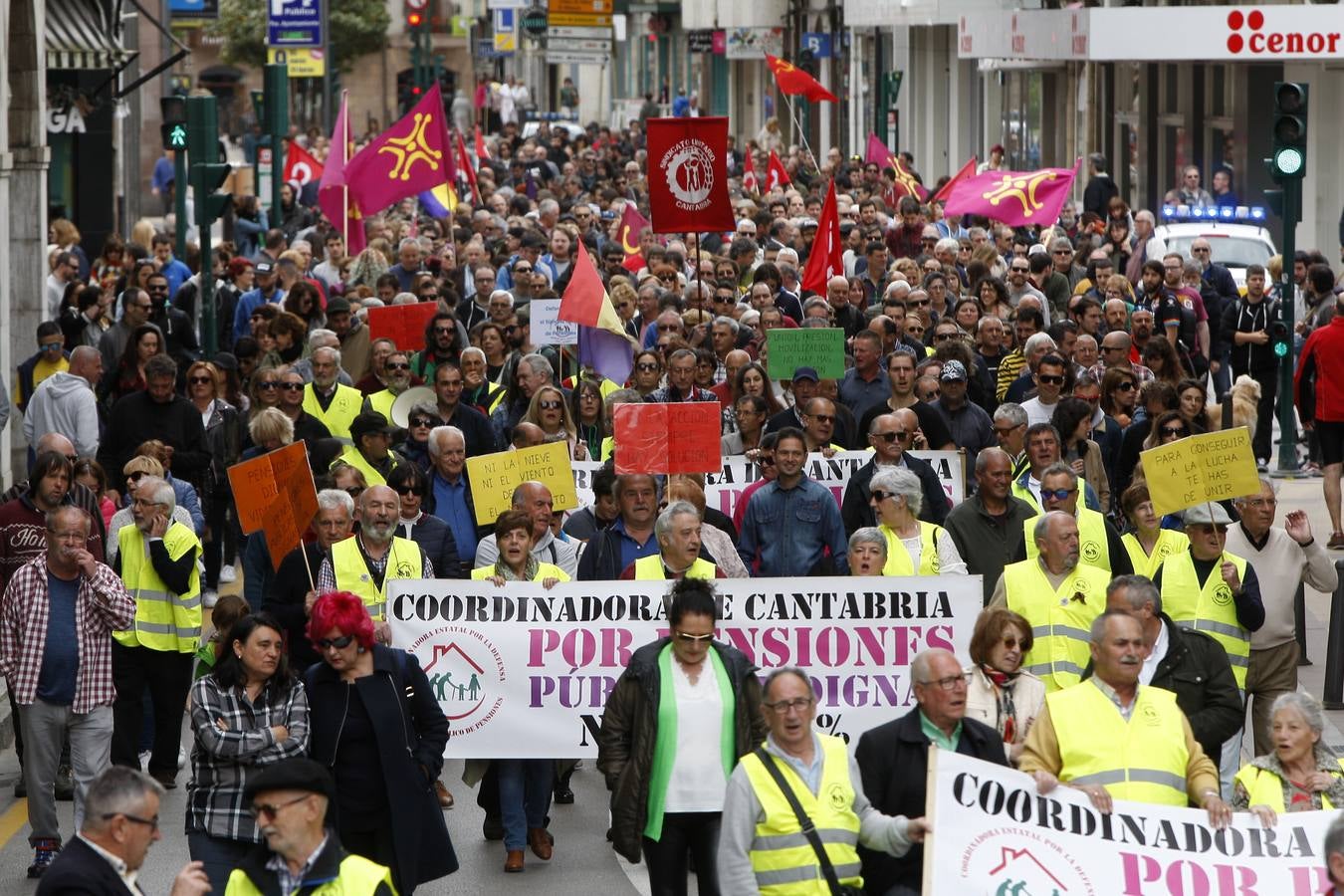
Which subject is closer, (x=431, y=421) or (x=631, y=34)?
(x=431, y=421)

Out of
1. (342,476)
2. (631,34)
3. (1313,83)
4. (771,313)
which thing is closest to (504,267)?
(771,313)

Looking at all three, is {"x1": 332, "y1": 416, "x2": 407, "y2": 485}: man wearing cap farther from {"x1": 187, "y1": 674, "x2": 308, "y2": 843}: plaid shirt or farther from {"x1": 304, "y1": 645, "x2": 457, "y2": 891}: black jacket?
{"x1": 187, "y1": 674, "x2": 308, "y2": 843}: plaid shirt

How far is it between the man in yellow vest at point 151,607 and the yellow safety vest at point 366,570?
3.08 feet

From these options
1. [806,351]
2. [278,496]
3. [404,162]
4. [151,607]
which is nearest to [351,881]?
[278,496]

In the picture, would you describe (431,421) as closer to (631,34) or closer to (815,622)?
(815,622)

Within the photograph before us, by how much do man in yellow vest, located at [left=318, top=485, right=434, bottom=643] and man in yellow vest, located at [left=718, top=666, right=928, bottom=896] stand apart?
335 cm

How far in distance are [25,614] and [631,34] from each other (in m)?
83.5

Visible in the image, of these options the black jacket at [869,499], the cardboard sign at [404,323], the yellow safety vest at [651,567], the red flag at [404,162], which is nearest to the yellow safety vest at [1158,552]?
the black jacket at [869,499]

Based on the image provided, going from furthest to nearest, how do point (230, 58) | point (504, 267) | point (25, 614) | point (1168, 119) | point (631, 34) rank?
point (631, 34)
point (230, 58)
point (1168, 119)
point (504, 267)
point (25, 614)

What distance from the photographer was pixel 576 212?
93.2ft

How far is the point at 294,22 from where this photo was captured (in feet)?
130

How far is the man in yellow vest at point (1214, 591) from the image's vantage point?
391 inches

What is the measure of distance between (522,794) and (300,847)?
391 cm

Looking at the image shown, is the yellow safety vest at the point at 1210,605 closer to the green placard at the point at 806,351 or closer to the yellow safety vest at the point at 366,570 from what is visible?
the yellow safety vest at the point at 366,570
